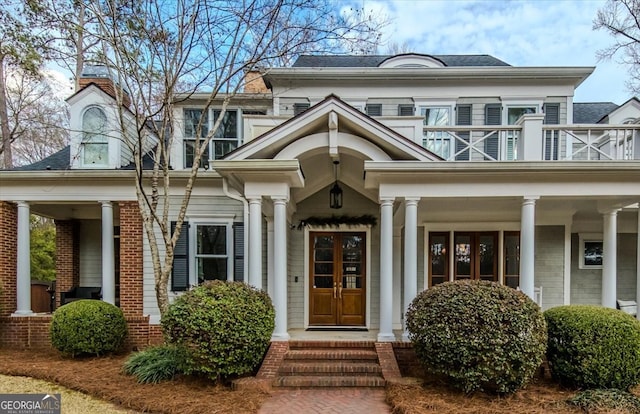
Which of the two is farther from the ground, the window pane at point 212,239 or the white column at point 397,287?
the window pane at point 212,239

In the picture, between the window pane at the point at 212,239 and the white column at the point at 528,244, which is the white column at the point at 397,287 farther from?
the window pane at the point at 212,239

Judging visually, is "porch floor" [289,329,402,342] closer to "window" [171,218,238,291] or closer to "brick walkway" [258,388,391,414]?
"brick walkway" [258,388,391,414]

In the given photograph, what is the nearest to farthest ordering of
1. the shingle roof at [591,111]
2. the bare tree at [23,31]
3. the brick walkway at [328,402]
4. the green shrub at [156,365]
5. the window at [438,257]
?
1. the brick walkway at [328,402]
2. the green shrub at [156,365]
3. the bare tree at [23,31]
4. the window at [438,257]
5. the shingle roof at [591,111]

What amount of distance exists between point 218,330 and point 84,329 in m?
3.50

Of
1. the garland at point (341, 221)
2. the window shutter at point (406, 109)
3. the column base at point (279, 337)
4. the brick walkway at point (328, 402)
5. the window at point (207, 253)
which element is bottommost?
the brick walkway at point (328, 402)

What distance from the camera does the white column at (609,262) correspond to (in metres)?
7.26

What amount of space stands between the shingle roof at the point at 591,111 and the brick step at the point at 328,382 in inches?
362

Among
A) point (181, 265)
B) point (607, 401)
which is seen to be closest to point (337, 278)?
point (181, 265)

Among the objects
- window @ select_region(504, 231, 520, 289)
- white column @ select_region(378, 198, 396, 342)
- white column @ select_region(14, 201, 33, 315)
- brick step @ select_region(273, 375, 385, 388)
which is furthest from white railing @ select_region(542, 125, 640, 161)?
white column @ select_region(14, 201, 33, 315)

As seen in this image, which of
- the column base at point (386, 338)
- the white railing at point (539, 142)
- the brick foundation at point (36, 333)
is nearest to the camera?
the column base at point (386, 338)

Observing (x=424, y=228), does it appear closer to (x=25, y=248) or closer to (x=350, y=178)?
(x=350, y=178)

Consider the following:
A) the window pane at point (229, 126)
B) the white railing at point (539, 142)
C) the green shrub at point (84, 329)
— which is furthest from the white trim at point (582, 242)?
the green shrub at point (84, 329)

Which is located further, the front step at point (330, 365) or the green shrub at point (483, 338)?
the front step at point (330, 365)

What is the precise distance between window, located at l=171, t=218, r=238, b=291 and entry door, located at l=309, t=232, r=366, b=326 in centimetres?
174
